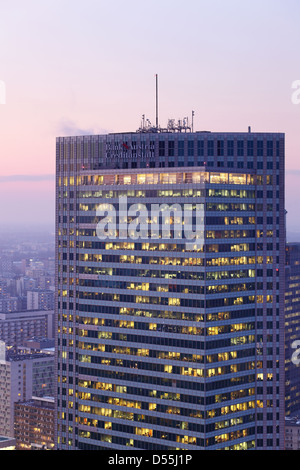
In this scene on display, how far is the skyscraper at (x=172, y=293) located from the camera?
6265 inches

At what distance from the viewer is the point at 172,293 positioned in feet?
529

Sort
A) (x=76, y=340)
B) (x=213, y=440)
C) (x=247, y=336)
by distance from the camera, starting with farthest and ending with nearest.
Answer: (x=76, y=340) < (x=247, y=336) < (x=213, y=440)

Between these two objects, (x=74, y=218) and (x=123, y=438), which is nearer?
(x=123, y=438)

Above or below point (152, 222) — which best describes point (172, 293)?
below

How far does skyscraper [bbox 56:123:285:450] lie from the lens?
522ft

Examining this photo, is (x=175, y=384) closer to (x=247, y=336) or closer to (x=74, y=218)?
(x=247, y=336)

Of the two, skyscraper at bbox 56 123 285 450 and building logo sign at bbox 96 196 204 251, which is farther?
skyscraper at bbox 56 123 285 450

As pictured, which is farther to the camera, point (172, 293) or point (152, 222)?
point (152, 222)

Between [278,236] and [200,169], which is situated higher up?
[200,169]

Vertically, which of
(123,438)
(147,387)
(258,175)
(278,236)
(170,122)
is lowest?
(123,438)

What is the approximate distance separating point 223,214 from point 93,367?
47.2 m

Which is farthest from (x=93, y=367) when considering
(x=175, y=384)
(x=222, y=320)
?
(x=222, y=320)

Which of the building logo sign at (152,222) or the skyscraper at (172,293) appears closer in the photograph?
the building logo sign at (152,222)

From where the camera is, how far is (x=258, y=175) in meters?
→ 173
